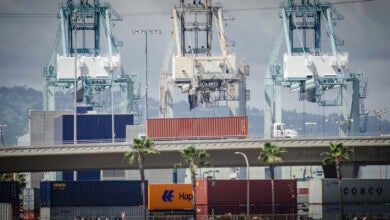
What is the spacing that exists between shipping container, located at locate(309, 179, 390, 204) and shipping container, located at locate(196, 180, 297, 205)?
311cm

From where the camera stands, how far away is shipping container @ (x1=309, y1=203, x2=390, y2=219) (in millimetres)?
125406

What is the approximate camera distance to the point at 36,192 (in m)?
146

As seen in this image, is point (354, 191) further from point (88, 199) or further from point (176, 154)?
point (88, 199)

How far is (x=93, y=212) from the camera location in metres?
128

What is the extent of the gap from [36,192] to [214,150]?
92.3 ft

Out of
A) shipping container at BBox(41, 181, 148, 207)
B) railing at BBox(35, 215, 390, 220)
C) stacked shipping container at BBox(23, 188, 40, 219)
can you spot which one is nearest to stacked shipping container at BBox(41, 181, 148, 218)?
shipping container at BBox(41, 181, 148, 207)

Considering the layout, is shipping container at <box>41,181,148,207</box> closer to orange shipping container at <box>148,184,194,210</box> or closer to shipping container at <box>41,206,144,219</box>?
shipping container at <box>41,206,144,219</box>

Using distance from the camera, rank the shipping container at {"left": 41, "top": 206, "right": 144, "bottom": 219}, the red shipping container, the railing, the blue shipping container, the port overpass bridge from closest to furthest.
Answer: the railing
the red shipping container
the shipping container at {"left": 41, "top": 206, "right": 144, "bottom": 219}
the blue shipping container
the port overpass bridge

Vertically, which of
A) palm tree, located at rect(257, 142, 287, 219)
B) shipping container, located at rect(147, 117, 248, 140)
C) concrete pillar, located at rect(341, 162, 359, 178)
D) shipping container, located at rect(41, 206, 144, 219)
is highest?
shipping container, located at rect(147, 117, 248, 140)

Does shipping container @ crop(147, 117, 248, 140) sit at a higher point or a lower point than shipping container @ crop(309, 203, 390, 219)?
higher

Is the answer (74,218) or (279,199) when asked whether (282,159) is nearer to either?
(279,199)

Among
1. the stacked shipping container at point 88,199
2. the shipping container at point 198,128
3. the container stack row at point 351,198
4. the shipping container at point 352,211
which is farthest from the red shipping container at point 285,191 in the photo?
the shipping container at point 198,128

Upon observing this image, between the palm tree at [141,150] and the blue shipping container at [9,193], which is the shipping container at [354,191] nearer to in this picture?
the palm tree at [141,150]

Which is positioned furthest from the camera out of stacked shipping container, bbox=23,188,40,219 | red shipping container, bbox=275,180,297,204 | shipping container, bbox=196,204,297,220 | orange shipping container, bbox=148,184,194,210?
stacked shipping container, bbox=23,188,40,219
